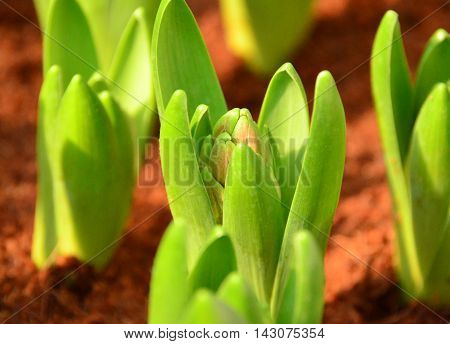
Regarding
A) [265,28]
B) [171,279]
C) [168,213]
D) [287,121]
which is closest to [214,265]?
[171,279]

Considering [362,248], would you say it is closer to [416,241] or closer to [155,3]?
[416,241]

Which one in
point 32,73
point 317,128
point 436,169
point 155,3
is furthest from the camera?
point 32,73

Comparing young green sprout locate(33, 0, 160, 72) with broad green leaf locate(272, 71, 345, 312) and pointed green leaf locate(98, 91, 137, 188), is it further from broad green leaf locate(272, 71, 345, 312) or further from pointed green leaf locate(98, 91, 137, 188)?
broad green leaf locate(272, 71, 345, 312)

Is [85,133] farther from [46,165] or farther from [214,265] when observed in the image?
[214,265]

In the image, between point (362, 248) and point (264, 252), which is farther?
point (362, 248)

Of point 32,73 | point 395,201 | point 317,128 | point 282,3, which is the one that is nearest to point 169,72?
point 317,128
